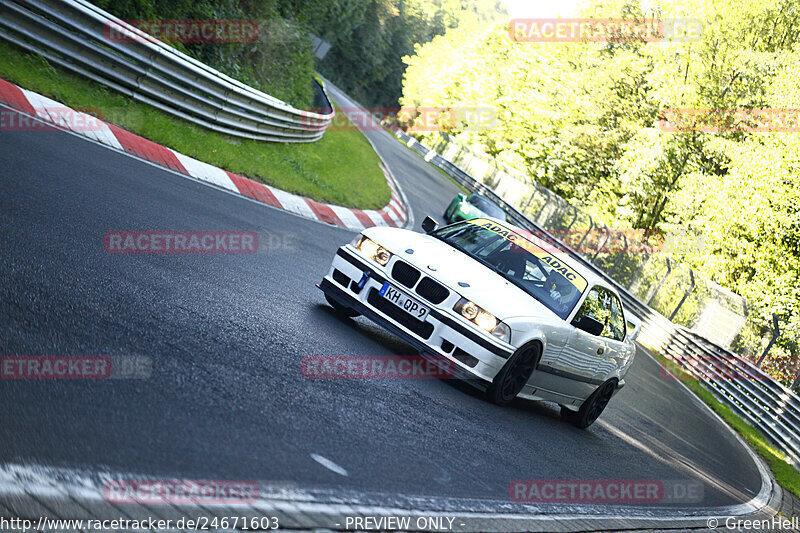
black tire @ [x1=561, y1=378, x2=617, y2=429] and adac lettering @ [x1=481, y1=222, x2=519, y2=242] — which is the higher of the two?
adac lettering @ [x1=481, y1=222, x2=519, y2=242]

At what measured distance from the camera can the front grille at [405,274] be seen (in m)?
7.30

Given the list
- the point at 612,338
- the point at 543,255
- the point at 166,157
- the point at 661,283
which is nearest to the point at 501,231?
the point at 543,255

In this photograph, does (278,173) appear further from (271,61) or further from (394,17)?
(394,17)

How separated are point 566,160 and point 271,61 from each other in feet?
96.8

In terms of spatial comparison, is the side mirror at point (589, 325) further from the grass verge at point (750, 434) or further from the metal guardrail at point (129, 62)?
the metal guardrail at point (129, 62)

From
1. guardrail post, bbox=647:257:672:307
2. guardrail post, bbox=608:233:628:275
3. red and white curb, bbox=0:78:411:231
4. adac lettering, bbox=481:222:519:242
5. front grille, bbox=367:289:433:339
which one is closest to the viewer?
front grille, bbox=367:289:433:339

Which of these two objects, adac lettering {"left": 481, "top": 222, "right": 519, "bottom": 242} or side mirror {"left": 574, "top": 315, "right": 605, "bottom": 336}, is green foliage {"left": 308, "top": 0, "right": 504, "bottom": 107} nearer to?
adac lettering {"left": 481, "top": 222, "right": 519, "bottom": 242}

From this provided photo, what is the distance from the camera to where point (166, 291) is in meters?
6.32

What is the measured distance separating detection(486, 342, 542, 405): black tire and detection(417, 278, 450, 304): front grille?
0.82 metres

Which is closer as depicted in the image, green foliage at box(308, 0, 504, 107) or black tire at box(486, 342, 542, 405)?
→ black tire at box(486, 342, 542, 405)

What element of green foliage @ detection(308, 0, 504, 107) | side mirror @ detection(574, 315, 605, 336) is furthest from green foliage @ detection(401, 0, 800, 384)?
green foliage @ detection(308, 0, 504, 107)

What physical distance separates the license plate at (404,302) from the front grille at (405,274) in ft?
0.38

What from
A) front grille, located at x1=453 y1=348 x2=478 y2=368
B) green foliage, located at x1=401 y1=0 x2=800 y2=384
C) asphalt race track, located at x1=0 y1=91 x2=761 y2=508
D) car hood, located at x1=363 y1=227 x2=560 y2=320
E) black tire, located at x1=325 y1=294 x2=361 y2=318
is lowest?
asphalt race track, located at x1=0 y1=91 x2=761 y2=508

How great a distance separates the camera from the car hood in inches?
281
